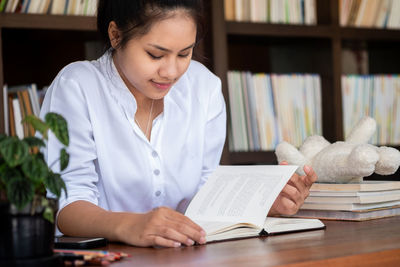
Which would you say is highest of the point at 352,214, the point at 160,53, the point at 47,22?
the point at 47,22

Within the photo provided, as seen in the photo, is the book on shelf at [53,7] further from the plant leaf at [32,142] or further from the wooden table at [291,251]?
the plant leaf at [32,142]

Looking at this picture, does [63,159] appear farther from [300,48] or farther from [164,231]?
[300,48]

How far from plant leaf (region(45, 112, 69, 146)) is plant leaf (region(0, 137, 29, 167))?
1.8 inches

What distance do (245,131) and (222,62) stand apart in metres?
0.33

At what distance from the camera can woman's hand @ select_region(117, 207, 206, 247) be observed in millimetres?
1150

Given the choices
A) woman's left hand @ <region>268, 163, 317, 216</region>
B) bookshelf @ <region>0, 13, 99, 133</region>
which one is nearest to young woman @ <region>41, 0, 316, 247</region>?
woman's left hand @ <region>268, 163, 317, 216</region>

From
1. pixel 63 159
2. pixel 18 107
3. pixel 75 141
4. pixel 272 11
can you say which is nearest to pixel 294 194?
pixel 75 141

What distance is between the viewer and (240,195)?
4.53 ft

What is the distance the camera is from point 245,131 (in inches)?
107

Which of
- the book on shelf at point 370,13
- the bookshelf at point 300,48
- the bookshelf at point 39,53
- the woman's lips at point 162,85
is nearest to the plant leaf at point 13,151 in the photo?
the woman's lips at point 162,85

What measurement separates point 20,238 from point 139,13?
75 centimetres

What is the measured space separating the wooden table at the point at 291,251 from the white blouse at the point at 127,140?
1.41 feet

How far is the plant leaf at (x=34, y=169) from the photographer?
868 millimetres

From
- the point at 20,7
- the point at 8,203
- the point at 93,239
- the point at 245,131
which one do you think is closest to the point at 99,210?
the point at 93,239
